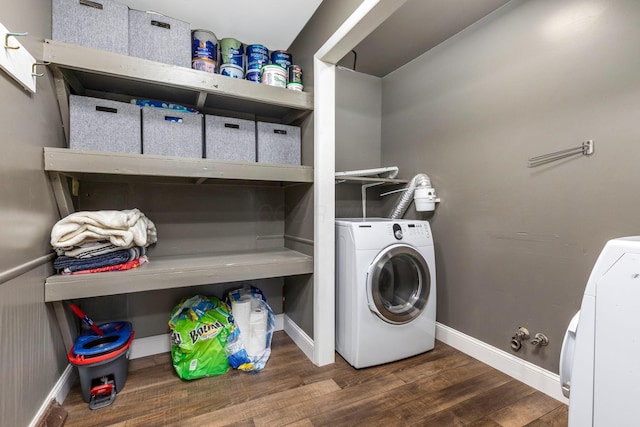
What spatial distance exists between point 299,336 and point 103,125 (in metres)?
1.79

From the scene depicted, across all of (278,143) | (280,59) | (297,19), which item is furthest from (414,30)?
(278,143)

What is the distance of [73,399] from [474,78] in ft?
10.00

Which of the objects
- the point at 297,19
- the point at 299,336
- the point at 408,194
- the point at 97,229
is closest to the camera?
the point at 97,229

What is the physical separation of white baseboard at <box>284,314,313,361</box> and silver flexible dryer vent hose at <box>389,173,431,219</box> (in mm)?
1189

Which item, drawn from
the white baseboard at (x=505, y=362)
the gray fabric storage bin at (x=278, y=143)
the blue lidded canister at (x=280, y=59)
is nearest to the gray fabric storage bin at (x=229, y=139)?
the gray fabric storage bin at (x=278, y=143)

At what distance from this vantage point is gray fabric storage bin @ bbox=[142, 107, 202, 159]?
5.09 ft

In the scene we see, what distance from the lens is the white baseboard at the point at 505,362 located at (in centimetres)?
153

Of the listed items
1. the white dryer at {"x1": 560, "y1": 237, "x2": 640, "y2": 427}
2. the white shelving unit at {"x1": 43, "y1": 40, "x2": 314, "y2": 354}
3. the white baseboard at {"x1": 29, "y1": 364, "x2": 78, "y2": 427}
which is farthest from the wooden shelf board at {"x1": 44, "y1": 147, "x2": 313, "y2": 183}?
the white dryer at {"x1": 560, "y1": 237, "x2": 640, "y2": 427}

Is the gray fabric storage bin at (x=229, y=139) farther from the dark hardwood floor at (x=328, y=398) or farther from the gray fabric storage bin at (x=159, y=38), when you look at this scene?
the dark hardwood floor at (x=328, y=398)

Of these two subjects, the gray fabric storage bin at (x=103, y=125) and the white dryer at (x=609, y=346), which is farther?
the gray fabric storage bin at (x=103, y=125)

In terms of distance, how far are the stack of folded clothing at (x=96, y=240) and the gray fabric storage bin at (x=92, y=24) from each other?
855 millimetres

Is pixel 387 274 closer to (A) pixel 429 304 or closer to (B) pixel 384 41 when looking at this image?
(A) pixel 429 304

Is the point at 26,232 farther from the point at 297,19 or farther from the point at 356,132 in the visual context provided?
the point at 356,132

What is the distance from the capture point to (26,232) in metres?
1.15
